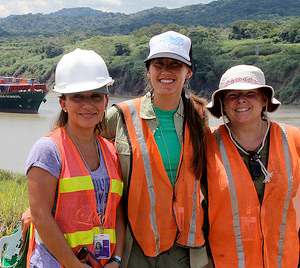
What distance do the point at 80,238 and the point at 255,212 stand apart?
1.09m

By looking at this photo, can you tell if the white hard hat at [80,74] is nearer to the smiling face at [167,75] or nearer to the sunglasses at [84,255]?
the smiling face at [167,75]

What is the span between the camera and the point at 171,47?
8.41 ft

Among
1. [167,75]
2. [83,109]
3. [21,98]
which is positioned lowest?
[21,98]

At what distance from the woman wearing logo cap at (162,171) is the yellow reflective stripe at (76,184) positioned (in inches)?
16.8

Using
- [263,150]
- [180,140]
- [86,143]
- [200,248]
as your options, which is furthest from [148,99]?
[200,248]

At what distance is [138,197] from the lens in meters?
2.57

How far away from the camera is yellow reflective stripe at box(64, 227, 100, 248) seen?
2141 mm

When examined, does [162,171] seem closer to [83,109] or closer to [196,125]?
[196,125]

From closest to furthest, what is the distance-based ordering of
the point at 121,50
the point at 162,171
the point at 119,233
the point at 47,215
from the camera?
the point at 47,215, the point at 119,233, the point at 162,171, the point at 121,50

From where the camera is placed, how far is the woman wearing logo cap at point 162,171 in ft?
8.43

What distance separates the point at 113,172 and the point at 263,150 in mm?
987

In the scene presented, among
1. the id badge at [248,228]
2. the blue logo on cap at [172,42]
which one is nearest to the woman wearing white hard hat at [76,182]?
the blue logo on cap at [172,42]

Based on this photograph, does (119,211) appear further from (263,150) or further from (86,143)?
(263,150)

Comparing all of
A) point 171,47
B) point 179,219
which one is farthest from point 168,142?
point 171,47
